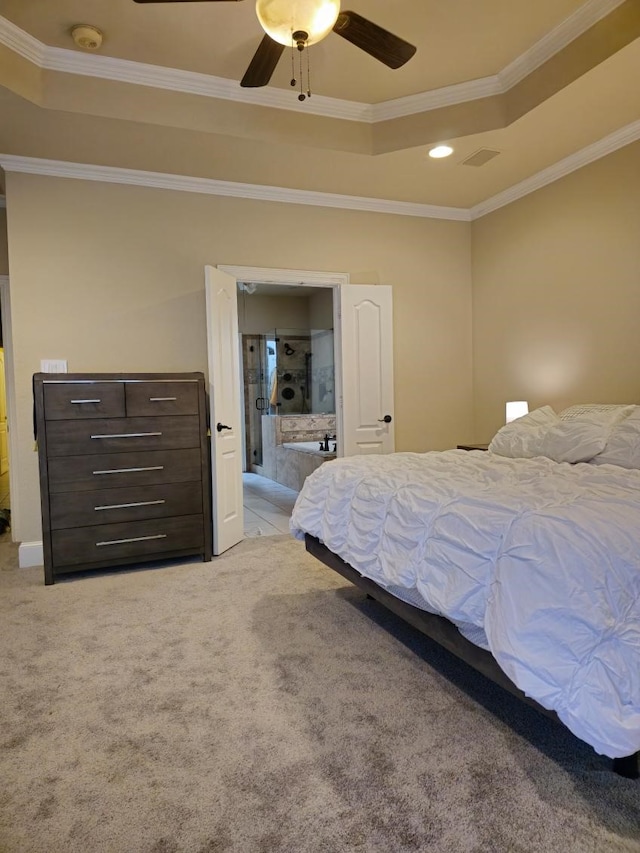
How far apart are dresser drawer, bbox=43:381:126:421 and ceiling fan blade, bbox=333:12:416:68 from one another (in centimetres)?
239

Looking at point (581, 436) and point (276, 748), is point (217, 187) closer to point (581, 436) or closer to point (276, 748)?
point (581, 436)

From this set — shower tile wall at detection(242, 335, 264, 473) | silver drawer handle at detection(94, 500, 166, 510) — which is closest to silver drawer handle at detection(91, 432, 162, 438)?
silver drawer handle at detection(94, 500, 166, 510)

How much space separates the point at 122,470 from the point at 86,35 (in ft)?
8.19

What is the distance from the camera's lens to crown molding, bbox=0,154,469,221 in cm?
368

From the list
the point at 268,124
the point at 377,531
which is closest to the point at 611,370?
the point at 377,531

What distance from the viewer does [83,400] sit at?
339 cm

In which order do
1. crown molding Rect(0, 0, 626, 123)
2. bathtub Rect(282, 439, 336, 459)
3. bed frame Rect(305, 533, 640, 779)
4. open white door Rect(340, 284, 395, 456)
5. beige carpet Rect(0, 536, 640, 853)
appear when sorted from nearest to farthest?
beige carpet Rect(0, 536, 640, 853) < bed frame Rect(305, 533, 640, 779) < crown molding Rect(0, 0, 626, 123) < open white door Rect(340, 284, 395, 456) < bathtub Rect(282, 439, 336, 459)

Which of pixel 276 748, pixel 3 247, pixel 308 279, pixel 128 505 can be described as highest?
pixel 3 247

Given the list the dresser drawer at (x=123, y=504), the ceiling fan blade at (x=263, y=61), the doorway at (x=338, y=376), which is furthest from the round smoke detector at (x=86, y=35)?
the dresser drawer at (x=123, y=504)

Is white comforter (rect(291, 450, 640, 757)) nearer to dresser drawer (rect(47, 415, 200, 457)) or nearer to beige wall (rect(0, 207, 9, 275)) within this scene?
dresser drawer (rect(47, 415, 200, 457))

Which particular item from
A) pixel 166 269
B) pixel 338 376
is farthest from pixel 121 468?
pixel 338 376

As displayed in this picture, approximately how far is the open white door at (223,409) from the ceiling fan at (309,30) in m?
1.67

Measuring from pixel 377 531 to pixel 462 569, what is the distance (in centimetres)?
59

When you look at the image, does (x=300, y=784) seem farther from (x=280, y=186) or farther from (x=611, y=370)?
(x=280, y=186)
